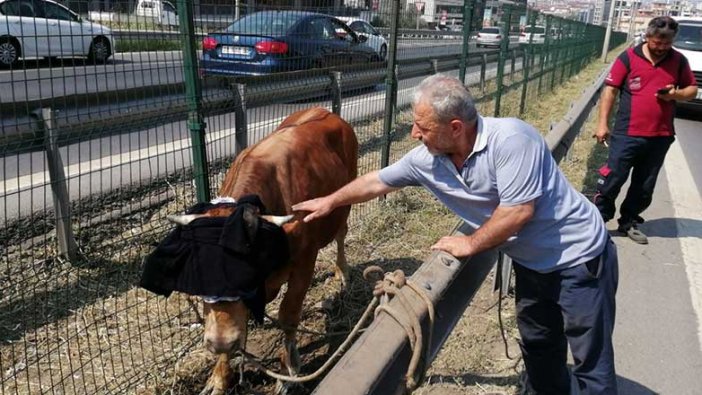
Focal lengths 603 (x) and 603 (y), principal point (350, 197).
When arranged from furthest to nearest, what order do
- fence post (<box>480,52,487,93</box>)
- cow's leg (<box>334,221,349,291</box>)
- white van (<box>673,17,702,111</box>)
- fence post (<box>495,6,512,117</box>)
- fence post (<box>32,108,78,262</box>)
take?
white van (<box>673,17,702,111</box>) → fence post (<box>480,52,487,93</box>) → fence post (<box>495,6,512,117</box>) → cow's leg (<box>334,221,349,291</box>) → fence post (<box>32,108,78,262</box>)

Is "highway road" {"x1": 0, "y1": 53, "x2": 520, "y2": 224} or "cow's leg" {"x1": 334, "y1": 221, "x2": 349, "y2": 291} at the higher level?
"highway road" {"x1": 0, "y1": 53, "x2": 520, "y2": 224}

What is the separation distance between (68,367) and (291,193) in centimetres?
177

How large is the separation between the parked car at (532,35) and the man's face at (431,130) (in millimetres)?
13145

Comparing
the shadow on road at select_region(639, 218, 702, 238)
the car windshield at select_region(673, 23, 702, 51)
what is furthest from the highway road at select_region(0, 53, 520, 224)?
the car windshield at select_region(673, 23, 702, 51)

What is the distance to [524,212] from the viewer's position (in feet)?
8.52

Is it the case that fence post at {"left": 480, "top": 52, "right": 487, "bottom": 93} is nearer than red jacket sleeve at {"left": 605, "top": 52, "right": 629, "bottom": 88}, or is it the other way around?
red jacket sleeve at {"left": 605, "top": 52, "right": 629, "bottom": 88}

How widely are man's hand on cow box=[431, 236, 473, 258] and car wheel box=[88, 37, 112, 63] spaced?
2.12m

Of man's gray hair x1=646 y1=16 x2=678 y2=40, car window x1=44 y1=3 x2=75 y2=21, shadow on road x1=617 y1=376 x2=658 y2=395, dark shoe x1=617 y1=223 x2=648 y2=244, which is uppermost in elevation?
man's gray hair x1=646 y1=16 x2=678 y2=40

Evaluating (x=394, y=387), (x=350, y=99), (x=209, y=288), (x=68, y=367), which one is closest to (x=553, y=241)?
(x=394, y=387)

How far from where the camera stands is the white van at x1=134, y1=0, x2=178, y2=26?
3.61 meters

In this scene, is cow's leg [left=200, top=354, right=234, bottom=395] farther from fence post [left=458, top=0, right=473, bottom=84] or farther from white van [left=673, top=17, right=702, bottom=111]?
white van [left=673, top=17, right=702, bottom=111]

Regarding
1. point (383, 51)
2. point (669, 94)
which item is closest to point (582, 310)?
point (669, 94)

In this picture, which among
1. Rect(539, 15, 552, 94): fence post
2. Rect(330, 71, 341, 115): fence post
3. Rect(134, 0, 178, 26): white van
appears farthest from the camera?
Rect(539, 15, 552, 94): fence post

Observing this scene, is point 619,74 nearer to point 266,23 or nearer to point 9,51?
point 266,23
